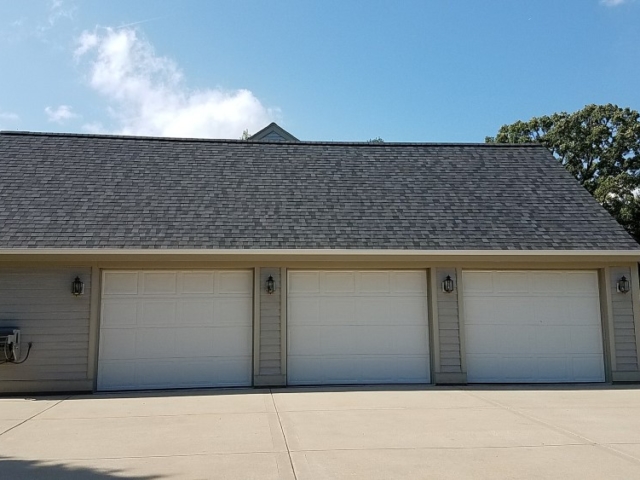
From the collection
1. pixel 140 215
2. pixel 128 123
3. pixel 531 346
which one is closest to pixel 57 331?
pixel 140 215

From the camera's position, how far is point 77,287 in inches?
360

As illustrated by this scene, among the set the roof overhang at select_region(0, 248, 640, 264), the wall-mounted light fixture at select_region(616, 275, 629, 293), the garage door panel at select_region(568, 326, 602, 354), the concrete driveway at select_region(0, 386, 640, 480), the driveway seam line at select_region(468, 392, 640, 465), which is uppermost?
the roof overhang at select_region(0, 248, 640, 264)

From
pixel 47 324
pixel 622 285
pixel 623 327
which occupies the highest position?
pixel 622 285

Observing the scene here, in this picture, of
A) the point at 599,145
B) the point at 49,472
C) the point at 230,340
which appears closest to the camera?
the point at 49,472

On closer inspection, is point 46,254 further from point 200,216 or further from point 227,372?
point 227,372

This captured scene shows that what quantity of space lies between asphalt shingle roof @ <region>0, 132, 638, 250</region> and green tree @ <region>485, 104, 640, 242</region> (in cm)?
1429

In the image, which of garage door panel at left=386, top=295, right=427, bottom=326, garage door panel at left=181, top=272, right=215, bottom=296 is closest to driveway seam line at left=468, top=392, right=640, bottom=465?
garage door panel at left=386, top=295, right=427, bottom=326

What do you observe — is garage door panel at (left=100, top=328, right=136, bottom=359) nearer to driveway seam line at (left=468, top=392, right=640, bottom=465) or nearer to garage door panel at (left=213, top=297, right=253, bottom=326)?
garage door panel at (left=213, top=297, right=253, bottom=326)

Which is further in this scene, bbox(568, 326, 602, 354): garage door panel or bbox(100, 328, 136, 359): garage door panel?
bbox(568, 326, 602, 354): garage door panel

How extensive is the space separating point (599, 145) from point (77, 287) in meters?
25.4

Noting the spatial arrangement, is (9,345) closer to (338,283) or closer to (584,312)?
(338,283)

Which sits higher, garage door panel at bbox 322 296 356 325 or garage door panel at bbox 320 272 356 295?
garage door panel at bbox 320 272 356 295

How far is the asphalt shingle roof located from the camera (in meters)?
9.53

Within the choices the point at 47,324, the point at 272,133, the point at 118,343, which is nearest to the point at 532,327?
the point at 118,343
